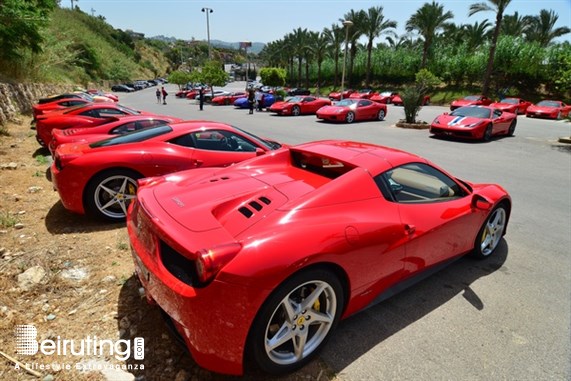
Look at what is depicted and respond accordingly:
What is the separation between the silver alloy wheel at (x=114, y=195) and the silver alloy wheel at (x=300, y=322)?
3065 millimetres

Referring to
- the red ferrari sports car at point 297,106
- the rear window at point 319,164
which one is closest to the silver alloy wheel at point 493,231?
the rear window at point 319,164

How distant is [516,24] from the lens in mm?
42844

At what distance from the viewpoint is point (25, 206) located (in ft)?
16.4

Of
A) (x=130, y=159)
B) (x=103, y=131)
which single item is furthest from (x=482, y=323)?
(x=103, y=131)

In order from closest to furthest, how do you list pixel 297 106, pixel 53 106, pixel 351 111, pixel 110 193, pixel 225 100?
1. pixel 110 193
2. pixel 53 106
3. pixel 351 111
4. pixel 297 106
5. pixel 225 100

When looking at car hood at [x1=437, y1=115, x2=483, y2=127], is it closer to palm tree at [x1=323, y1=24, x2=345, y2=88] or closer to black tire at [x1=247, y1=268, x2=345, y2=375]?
black tire at [x1=247, y1=268, x2=345, y2=375]

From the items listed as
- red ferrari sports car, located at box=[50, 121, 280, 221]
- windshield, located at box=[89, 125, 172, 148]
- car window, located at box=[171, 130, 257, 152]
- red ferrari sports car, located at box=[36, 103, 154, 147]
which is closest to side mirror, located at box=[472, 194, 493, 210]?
red ferrari sports car, located at box=[50, 121, 280, 221]

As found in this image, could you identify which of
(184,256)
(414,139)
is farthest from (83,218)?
→ (414,139)

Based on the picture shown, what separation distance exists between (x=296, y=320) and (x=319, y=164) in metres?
1.47

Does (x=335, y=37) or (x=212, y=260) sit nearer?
(x=212, y=260)

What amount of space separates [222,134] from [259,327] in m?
3.77

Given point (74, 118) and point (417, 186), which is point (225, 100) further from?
point (417, 186)

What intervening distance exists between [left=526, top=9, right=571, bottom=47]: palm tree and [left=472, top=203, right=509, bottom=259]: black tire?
50.5m

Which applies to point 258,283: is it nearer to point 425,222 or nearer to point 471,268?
point 425,222
